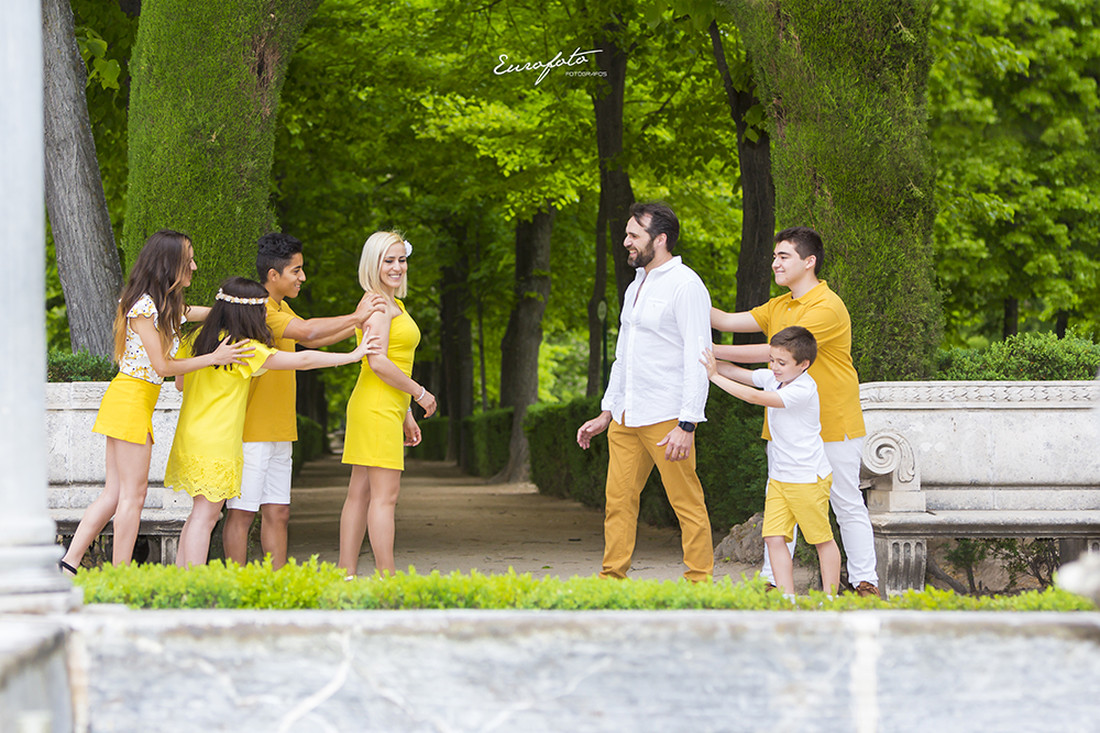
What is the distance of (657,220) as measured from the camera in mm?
6090

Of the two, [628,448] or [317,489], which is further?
[317,489]

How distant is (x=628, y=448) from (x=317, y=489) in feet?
52.6

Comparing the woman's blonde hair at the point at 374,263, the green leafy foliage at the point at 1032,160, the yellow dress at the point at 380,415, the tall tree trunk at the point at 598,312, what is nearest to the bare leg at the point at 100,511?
the yellow dress at the point at 380,415

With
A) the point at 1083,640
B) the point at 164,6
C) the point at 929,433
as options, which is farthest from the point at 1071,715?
the point at 164,6

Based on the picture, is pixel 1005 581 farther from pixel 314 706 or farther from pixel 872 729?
pixel 314 706

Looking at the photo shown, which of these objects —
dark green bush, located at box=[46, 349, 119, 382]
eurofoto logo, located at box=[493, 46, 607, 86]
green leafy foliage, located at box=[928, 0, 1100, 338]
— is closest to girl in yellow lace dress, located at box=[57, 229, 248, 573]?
dark green bush, located at box=[46, 349, 119, 382]

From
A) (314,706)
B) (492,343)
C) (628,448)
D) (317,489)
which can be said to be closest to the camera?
(314,706)

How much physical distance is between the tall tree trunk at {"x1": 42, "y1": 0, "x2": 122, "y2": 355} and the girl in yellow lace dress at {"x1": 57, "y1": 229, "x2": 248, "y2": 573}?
3.01 m

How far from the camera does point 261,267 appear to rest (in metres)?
6.50

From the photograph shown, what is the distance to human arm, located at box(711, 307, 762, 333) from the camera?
21.2 ft

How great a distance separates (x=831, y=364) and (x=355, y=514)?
2.89m

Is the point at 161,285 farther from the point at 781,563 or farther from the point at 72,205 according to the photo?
the point at 781,563

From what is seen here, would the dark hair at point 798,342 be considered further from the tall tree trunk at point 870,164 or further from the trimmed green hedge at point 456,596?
the tall tree trunk at point 870,164

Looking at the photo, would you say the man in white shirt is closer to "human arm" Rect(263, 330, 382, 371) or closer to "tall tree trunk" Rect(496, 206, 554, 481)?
"human arm" Rect(263, 330, 382, 371)
